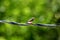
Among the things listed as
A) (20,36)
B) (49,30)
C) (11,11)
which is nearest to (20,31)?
(20,36)

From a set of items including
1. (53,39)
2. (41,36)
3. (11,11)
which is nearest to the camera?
(11,11)

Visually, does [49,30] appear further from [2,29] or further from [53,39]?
[2,29]

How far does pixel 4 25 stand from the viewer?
373cm

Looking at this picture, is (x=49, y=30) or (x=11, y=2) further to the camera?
(x=49, y=30)

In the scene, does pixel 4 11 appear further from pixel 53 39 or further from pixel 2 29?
pixel 53 39

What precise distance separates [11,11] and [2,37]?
412 mm

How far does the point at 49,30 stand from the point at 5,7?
39.5 inches

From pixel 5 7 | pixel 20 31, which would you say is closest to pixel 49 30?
pixel 20 31

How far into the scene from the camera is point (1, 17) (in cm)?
375

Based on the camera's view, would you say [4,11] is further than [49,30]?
No

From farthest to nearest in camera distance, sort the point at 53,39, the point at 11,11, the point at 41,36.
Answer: the point at 53,39 < the point at 41,36 < the point at 11,11

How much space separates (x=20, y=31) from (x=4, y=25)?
252 mm

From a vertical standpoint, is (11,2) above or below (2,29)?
above

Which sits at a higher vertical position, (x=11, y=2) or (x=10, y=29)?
(x=11, y=2)
